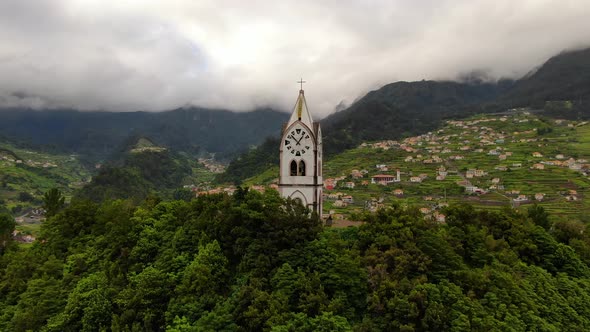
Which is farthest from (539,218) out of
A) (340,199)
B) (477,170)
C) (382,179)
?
(477,170)

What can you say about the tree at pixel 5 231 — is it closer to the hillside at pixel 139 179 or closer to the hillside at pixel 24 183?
the hillside at pixel 139 179

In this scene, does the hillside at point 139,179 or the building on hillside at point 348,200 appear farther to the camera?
the hillside at point 139,179

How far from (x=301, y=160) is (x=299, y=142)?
1330 mm

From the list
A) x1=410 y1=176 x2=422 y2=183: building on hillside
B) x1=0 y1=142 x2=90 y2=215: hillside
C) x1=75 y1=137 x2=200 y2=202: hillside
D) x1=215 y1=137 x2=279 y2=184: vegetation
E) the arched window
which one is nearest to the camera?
the arched window

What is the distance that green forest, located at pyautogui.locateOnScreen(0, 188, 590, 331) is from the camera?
65.0ft

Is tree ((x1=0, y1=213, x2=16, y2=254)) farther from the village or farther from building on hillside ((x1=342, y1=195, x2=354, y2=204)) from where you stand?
building on hillside ((x1=342, y1=195, x2=354, y2=204))

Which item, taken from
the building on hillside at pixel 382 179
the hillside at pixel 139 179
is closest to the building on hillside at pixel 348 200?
the building on hillside at pixel 382 179

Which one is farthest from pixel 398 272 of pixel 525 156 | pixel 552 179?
pixel 525 156

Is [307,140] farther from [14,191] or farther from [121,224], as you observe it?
[14,191]

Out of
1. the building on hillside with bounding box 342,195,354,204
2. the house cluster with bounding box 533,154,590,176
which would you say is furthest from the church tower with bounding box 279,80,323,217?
the house cluster with bounding box 533,154,590,176

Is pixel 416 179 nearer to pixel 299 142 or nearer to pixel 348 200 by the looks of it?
pixel 348 200

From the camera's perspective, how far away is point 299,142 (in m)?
29.0

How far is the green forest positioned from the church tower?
8.15ft

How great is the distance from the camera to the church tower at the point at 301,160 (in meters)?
28.7
